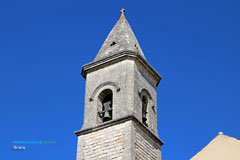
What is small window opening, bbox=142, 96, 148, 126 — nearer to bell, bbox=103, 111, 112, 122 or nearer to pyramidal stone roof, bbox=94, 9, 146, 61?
bell, bbox=103, 111, 112, 122

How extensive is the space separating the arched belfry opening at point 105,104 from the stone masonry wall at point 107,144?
A: 0.70 meters

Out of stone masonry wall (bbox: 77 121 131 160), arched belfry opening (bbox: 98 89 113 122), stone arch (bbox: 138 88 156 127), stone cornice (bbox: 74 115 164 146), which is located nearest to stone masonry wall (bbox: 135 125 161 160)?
stone cornice (bbox: 74 115 164 146)

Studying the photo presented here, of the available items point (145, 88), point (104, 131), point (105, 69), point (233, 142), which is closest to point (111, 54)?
point (105, 69)

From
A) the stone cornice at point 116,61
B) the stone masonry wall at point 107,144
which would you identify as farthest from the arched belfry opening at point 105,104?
the stone cornice at point 116,61

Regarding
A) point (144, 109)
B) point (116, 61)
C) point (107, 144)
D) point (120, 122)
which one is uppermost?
point (116, 61)

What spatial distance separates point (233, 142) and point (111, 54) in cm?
692

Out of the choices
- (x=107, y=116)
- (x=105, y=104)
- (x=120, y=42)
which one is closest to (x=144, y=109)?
(x=105, y=104)

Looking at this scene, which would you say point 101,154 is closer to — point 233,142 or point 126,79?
point 126,79

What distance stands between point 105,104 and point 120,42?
2594 millimetres

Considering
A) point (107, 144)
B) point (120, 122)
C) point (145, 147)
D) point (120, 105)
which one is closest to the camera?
point (107, 144)

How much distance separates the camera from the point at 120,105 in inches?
617

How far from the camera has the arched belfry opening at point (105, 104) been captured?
634 inches

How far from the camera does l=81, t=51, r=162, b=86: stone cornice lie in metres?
16.6

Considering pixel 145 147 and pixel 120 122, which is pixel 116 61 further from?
pixel 145 147
